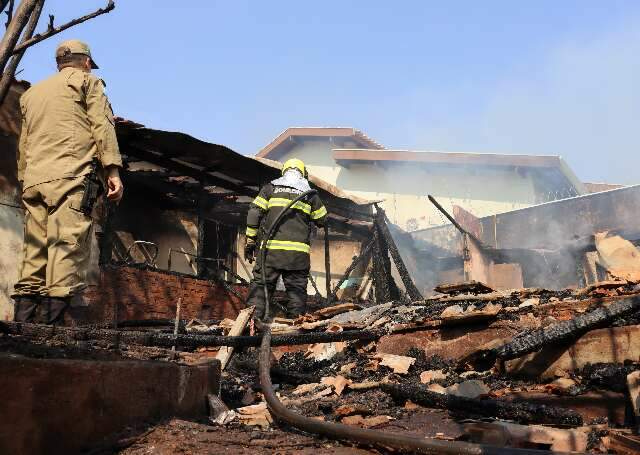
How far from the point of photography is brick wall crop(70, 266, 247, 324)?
24.9ft

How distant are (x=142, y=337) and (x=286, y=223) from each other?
3.48m

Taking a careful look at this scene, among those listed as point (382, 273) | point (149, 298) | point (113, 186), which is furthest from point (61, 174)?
point (382, 273)

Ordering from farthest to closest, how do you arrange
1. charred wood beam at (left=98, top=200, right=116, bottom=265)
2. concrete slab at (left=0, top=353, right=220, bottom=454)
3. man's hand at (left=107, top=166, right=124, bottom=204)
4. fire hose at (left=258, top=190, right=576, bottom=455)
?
charred wood beam at (left=98, top=200, right=116, bottom=265), man's hand at (left=107, top=166, right=124, bottom=204), fire hose at (left=258, top=190, right=576, bottom=455), concrete slab at (left=0, top=353, right=220, bottom=454)

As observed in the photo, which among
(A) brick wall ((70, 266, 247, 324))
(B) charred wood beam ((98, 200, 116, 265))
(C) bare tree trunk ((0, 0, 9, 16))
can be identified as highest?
(C) bare tree trunk ((0, 0, 9, 16))

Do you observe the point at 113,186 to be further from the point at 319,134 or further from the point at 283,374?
the point at 319,134

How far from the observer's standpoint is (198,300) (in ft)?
31.4

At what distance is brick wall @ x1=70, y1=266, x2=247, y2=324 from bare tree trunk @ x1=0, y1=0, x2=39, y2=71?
444 centimetres

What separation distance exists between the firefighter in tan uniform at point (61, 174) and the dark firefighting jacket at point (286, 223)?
114 inches

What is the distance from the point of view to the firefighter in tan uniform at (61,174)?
377 centimetres

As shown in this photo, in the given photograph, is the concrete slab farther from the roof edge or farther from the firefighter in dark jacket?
the roof edge

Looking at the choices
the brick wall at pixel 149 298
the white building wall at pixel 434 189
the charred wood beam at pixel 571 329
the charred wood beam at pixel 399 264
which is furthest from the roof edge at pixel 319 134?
the charred wood beam at pixel 571 329

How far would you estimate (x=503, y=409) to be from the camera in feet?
10.1

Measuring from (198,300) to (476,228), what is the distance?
8937 millimetres

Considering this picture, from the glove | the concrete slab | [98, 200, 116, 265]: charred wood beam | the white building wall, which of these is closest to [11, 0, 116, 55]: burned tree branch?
the concrete slab
